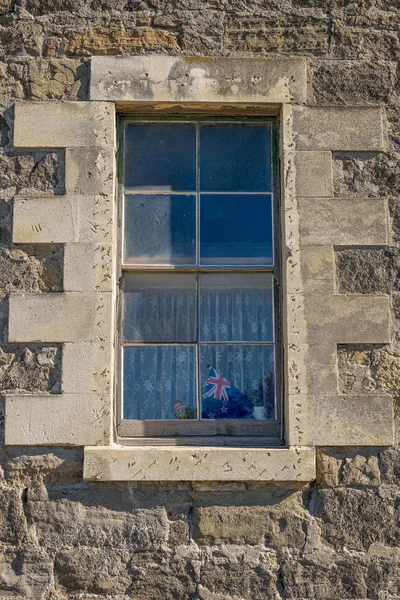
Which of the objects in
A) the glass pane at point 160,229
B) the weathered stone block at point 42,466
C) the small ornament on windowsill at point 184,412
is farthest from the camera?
the glass pane at point 160,229

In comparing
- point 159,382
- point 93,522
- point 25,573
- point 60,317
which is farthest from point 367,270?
point 25,573

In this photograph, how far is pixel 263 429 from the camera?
172 inches

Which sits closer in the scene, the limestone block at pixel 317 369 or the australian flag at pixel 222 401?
the limestone block at pixel 317 369

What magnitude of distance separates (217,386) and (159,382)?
32 centimetres

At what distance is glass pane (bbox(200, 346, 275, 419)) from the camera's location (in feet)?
14.5

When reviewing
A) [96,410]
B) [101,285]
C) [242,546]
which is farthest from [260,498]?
[101,285]

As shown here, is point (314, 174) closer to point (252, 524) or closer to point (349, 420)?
point (349, 420)

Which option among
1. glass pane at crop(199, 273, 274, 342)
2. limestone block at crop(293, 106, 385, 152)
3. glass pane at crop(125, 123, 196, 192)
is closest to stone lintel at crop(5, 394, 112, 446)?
glass pane at crop(199, 273, 274, 342)

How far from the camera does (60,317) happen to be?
4270 millimetres

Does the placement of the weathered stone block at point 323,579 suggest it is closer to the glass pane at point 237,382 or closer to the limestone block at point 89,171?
the glass pane at point 237,382

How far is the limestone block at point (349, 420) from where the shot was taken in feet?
13.7

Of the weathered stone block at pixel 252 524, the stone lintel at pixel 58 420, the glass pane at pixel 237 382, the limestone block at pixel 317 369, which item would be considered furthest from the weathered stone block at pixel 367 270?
the stone lintel at pixel 58 420

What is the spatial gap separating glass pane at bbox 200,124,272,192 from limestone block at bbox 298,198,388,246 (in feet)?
1.16

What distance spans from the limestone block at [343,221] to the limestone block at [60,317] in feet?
3.74
